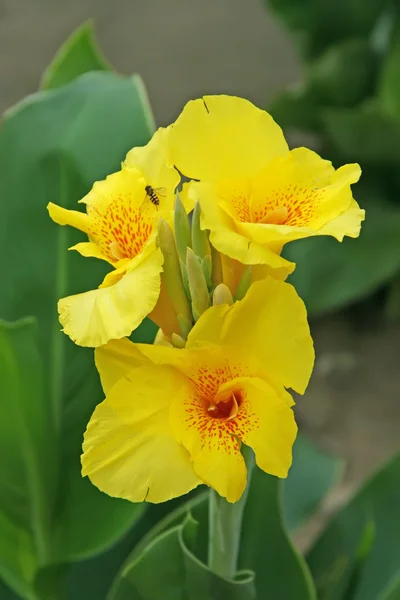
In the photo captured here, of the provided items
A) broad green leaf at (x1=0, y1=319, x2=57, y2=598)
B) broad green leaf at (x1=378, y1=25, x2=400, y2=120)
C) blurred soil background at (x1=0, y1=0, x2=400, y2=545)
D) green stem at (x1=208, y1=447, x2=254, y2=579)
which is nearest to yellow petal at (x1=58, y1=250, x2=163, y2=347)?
green stem at (x1=208, y1=447, x2=254, y2=579)

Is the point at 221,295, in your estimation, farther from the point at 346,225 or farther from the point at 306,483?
the point at 306,483

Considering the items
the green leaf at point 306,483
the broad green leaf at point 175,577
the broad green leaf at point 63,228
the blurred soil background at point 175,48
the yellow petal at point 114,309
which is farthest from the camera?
the blurred soil background at point 175,48

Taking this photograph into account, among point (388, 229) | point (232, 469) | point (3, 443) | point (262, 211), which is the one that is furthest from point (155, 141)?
point (388, 229)

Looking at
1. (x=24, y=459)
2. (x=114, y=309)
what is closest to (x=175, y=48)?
(x=24, y=459)

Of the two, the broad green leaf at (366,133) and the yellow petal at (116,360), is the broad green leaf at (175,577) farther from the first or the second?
the broad green leaf at (366,133)

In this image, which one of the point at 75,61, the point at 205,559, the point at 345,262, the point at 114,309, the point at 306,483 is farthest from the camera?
the point at 345,262

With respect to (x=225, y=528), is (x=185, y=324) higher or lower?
higher

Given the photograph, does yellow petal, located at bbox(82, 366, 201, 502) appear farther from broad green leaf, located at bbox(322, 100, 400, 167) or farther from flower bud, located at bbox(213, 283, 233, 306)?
broad green leaf, located at bbox(322, 100, 400, 167)

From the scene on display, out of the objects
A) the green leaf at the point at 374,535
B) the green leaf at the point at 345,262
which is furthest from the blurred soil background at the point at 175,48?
the green leaf at the point at 374,535
